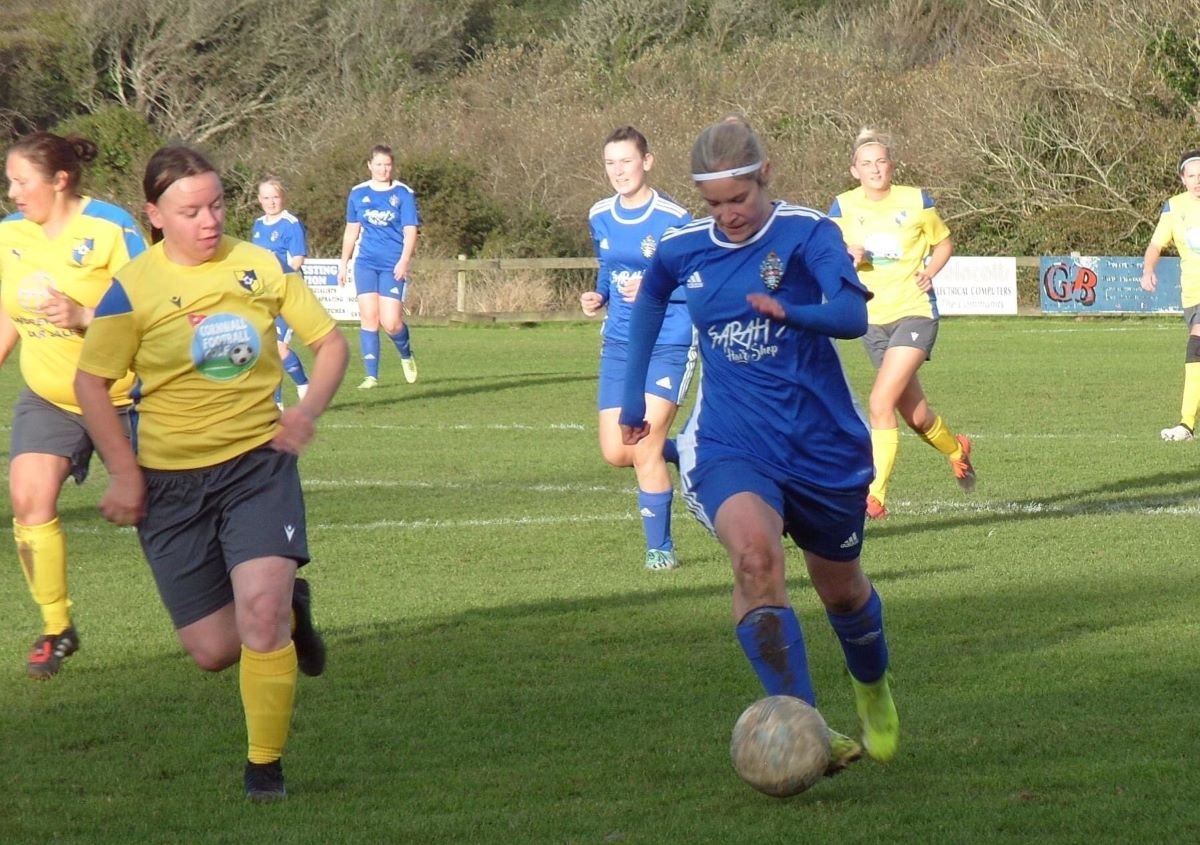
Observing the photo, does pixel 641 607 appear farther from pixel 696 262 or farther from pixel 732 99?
pixel 732 99

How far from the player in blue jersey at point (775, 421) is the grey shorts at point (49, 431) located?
8.81 ft

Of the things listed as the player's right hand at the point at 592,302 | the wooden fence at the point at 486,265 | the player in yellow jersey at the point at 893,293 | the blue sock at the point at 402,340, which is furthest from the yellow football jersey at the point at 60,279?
the wooden fence at the point at 486,265

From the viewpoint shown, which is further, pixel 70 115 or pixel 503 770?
pixel 70 115

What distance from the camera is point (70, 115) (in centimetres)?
5169

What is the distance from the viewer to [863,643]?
537 cm

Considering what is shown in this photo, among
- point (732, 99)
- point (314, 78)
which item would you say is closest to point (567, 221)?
point (732, 99)

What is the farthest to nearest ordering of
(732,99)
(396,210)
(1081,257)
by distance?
(732,99), (1081,257), (396,210)

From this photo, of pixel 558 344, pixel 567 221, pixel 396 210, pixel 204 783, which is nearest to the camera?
pixel 204 783

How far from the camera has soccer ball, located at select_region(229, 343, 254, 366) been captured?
5.22 metres

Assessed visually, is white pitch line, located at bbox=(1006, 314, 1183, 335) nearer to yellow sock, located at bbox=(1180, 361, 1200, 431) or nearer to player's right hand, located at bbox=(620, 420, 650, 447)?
yellow sock, located at bbox=(1180, 361, 1200, 431)

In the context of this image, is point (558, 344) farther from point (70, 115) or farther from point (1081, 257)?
point (70, 115)

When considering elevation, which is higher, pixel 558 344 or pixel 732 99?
pixel 732 99

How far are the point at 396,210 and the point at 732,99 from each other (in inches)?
1232

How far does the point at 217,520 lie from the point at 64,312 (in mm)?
1570
